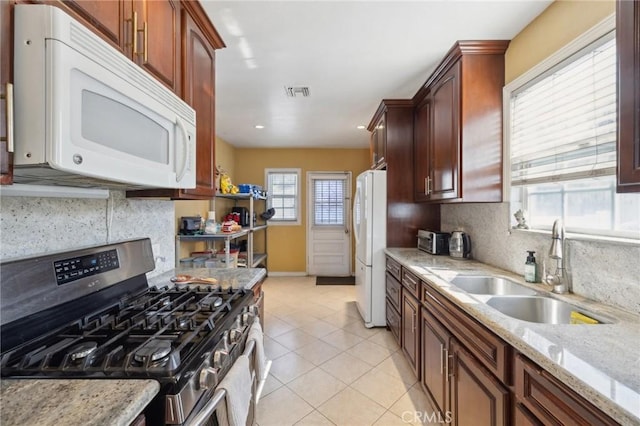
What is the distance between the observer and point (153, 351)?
0.76m

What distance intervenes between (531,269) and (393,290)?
128cm

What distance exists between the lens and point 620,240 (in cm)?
123

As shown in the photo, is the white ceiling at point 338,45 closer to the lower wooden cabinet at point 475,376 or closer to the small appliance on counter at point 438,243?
the small appliance on counter at point 438,243

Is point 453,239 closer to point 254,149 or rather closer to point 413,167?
point 413,167

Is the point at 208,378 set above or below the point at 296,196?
below

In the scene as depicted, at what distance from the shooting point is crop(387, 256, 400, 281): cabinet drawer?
259 cm

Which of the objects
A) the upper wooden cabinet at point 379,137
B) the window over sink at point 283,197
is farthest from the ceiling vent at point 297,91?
the window over sink at point 283,197

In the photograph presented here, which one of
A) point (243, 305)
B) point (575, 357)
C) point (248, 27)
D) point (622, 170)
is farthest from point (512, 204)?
point (248, 27)

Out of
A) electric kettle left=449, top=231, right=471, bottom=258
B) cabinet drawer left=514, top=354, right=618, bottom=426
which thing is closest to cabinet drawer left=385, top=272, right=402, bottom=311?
electric kettle left=449, top=231, right=471, bottom=258

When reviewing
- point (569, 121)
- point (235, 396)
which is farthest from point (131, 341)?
point (569, 121)

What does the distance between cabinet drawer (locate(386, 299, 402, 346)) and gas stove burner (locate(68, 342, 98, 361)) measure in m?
2.30

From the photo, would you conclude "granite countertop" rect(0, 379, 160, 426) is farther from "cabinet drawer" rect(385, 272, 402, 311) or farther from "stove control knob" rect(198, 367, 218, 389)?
"cabinet drawer" rect(385, 272, 402, 311)

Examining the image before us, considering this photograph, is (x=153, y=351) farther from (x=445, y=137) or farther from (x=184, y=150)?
(x=445, y=137)

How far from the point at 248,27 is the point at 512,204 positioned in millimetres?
2131
